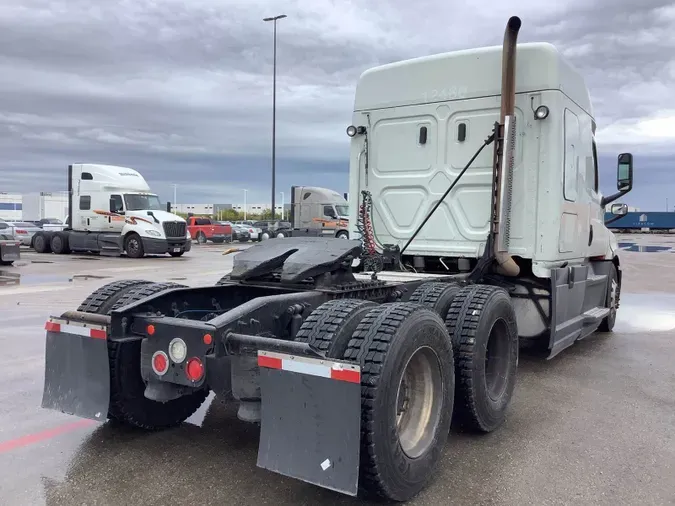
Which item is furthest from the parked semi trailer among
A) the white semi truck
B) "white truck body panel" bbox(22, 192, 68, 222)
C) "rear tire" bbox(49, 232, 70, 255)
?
"white truck body panel" bbox(22, 192, 68, 222)

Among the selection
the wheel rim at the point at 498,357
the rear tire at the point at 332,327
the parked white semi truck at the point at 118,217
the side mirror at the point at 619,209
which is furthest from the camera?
the parked white semi truck at the point at 118,217

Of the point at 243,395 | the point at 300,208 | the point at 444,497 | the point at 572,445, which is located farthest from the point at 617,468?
the point at 300,208

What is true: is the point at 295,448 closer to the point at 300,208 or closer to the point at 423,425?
the point at 423,425

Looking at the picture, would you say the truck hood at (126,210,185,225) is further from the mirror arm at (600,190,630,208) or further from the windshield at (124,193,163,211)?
the mirror arm at (600,190,630,208)

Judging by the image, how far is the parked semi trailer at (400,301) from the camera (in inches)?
122

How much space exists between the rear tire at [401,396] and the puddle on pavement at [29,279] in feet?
41.2

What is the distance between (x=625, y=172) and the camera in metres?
7.48

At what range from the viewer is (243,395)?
333 centimetres

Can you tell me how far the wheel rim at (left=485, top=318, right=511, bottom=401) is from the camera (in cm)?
482

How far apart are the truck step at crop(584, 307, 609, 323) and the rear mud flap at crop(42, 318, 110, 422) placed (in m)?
5.19

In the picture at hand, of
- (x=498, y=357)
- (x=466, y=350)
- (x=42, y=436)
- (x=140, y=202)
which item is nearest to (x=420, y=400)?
(x=466, y=350)

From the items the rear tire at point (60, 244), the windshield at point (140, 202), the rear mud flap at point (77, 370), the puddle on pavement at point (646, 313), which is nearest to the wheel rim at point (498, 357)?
the rear mud flap at point (77, 370)

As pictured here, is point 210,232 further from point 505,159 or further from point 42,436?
point 42,436

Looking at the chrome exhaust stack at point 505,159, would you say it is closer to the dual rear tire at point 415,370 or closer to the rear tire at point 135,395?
the dual rear tire at point 415,370
